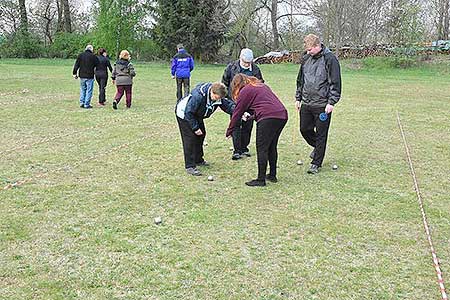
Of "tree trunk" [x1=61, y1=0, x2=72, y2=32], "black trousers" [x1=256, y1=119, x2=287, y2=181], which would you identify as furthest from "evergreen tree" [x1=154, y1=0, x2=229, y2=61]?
"black trousers" [x1=256, y1=119, x2=287, y2=181]

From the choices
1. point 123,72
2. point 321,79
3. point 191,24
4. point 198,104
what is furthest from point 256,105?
point 191,24

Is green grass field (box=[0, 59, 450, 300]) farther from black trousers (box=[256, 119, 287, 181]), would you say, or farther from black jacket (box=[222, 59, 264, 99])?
black jacket (box=[222, 59, 264, 99])

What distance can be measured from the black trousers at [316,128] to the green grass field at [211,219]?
0.30 m

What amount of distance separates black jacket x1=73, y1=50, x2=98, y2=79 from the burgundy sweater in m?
7.58

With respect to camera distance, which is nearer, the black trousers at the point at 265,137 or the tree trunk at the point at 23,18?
the black trousers at the point at 265,137

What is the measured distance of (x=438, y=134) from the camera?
10.2 meters

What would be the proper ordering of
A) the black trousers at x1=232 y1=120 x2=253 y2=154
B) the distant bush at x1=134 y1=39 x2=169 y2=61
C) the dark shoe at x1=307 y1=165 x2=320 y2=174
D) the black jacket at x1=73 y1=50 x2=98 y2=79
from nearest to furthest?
1. the dark shoe at x1=307 y1=165 x2=320 y2=174
2. the black trousers at x1=232 y1=120 x2=253 y2=154
3. the black jacket at x1=73 y1=50 x2=98 y2=79
4. the distant bush at x1=134 y1=39 x2=169 y2=61

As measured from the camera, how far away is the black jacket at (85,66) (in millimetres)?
12703

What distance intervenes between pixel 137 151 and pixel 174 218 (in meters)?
3.24

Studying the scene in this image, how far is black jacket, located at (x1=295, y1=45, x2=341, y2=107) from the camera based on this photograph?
6.61m

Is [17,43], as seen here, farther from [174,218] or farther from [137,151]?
[174,218]

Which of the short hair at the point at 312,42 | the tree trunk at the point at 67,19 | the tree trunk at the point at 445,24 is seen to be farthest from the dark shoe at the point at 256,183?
the tree trunk at the point at 67,19

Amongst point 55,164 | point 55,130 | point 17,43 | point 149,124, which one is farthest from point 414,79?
point 17,43

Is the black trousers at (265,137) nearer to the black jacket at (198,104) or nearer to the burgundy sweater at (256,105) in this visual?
the burgundy sweater at (256,105)
